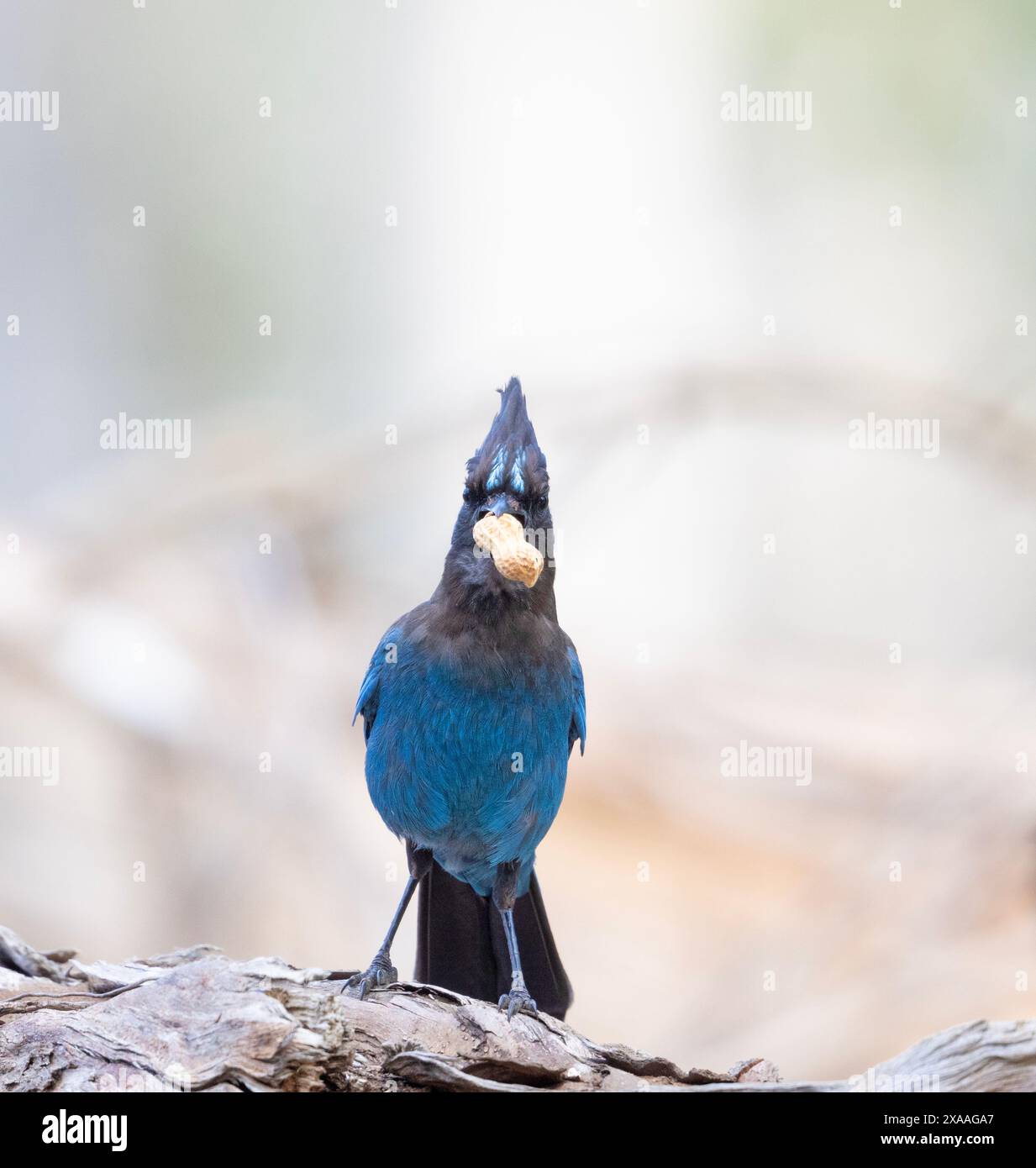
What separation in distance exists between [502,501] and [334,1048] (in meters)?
1.30

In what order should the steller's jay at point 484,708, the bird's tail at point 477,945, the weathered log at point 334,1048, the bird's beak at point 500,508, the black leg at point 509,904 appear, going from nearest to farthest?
the weathered log at point 334,1048 → the bird's beak at point 500,508 → the steller's jay at point 484,708 → the black leg at point 509,904 → the bird's tail at point 477,945

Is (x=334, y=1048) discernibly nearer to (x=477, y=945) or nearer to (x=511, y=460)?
(x=477, y=945)

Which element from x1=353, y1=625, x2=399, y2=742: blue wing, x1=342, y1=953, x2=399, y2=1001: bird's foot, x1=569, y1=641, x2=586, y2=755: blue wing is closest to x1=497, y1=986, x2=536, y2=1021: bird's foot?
x1=342, y1=953, x2=399, y2=1001: bird's foot

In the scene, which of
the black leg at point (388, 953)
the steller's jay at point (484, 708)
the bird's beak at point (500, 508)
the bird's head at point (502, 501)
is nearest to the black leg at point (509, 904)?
the steller's jay at point (484, 708)

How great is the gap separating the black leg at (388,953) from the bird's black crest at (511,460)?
1120 millimetres

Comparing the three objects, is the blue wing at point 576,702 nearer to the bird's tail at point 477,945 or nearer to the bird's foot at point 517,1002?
the bird's tail at point 477,945

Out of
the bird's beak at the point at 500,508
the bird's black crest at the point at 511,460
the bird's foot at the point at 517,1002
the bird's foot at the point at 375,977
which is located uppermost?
the bird's black crest at the point at 511,460

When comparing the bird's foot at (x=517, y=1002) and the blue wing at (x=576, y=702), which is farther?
the blue wing at (x=576, y=702)

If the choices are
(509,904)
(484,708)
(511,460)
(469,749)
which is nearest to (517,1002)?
(509,904)

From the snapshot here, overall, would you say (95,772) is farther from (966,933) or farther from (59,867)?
(966,933)

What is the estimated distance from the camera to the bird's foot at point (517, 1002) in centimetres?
317

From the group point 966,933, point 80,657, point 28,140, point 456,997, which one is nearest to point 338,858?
point 80,657

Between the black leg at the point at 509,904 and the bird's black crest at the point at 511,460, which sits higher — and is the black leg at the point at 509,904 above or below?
below

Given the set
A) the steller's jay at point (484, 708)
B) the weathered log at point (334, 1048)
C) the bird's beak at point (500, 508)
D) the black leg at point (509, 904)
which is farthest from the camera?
the black leg at point (509, 904)
